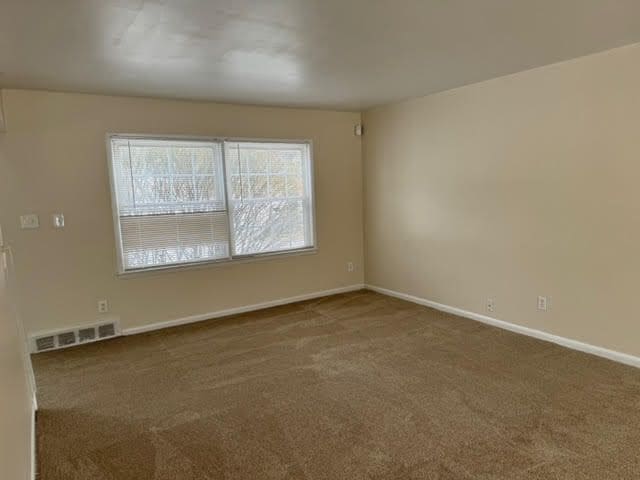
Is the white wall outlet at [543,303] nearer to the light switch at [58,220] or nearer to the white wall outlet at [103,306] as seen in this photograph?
the white wall outlet at [103,306]

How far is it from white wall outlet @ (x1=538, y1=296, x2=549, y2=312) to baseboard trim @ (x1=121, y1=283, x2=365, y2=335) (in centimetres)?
238

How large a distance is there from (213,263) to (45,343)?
5.41ft

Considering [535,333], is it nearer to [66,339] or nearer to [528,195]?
[528,195]

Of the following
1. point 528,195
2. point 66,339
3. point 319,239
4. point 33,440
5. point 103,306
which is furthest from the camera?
point 319,239

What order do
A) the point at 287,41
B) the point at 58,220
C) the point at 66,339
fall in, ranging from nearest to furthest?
1. the point at 287,41
2. the point at 58,220
3. the point at 66,339

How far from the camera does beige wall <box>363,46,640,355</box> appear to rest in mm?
3062

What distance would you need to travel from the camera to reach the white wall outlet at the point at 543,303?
3.60 metres

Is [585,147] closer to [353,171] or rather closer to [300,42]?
[300,42]

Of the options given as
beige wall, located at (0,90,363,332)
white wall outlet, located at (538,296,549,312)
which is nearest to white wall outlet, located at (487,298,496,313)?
white wall outlet, located at (538,296,549,312)

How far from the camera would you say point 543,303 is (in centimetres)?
362

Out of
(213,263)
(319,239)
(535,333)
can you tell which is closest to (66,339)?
(213,263)

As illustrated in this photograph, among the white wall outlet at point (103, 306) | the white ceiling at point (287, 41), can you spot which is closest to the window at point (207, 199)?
the white wall outlet at point (103, 306)

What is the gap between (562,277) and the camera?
11.4ft

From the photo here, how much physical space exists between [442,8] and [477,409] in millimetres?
2273
